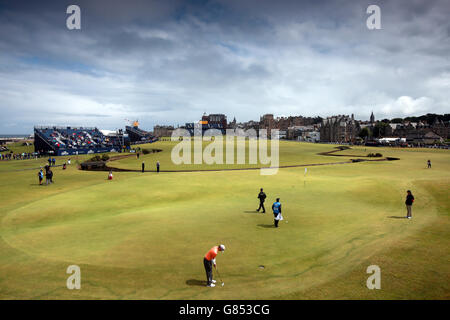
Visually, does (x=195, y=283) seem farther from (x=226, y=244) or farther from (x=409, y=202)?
(x=409, y=202)

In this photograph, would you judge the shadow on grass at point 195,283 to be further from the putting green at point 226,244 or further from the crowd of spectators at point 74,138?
the crowd of spectators at point 74,138

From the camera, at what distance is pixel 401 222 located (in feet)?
54.7

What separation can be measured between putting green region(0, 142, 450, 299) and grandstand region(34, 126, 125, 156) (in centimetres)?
5798

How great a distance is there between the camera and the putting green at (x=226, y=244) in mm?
9172

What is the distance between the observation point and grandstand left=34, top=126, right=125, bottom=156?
76750 millimetres

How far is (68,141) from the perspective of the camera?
85.6 metres

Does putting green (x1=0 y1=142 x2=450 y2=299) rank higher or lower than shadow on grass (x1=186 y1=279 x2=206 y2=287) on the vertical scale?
higher

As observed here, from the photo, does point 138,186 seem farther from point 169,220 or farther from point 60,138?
point 60,138

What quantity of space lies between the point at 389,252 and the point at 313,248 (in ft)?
10.9

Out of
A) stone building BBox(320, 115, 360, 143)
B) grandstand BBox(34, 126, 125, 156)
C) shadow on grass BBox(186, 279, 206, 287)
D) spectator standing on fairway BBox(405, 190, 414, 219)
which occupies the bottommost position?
shadow on grass BBox(186, 279, 206, 287)

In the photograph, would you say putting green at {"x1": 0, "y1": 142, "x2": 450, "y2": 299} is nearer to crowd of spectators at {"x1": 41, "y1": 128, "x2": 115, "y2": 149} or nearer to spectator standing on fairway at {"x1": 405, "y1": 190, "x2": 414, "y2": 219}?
spectator standing on fairway at {"x1": 405, "y1": 190, "x2": 414, "y2": 219}

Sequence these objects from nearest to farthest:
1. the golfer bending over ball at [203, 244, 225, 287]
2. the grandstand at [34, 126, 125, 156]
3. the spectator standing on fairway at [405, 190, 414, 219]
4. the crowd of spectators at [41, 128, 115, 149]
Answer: the golfer bending over ball at [203, 244, 225, 287], the spectator standing on fairway at [405, 190, 414, 219], the grandstand at [34, 126, 125, 156], the crowd of spectators at [41, 128, 115, 149]

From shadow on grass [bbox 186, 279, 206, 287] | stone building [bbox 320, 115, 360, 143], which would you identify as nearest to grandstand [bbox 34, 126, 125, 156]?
shadow on grass [bbox 186, 279, 206, 287]

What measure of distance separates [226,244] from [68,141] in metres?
89.9
